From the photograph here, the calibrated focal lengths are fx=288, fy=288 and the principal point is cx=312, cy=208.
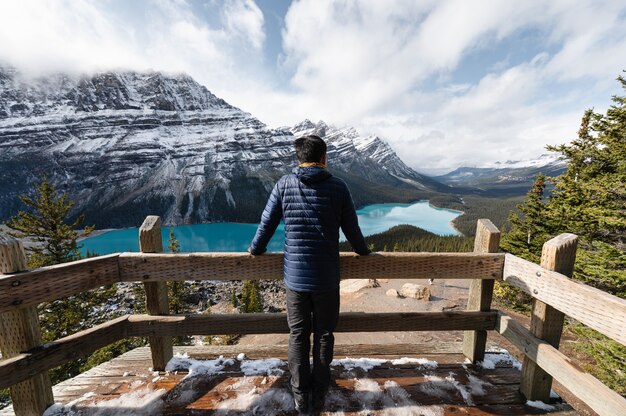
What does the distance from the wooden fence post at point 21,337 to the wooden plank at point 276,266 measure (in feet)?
2.74

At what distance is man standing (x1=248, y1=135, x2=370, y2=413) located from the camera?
9.35 feet

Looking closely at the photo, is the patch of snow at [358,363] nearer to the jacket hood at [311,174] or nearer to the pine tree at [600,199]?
the jacket hood at [311,174]

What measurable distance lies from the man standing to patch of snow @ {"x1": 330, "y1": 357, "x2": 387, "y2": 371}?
714 mm

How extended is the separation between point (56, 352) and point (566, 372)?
16.2 ft

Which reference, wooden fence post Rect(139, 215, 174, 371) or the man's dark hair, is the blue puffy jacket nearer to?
the man's dark hair

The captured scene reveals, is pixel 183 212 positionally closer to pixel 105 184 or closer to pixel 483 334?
pixel 105 184

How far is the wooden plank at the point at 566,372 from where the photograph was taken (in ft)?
7.43

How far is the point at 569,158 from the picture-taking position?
48.8ft

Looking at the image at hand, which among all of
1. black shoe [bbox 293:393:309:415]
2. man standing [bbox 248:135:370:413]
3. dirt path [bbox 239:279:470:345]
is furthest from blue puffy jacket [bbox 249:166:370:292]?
dirt path [bbox 239:279:470:345]

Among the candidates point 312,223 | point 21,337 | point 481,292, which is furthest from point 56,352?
point 481,292

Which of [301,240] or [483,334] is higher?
[301,240]

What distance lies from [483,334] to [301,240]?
290cm

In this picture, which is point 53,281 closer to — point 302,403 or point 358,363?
point 302,403

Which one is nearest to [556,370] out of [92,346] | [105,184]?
[92,346]
